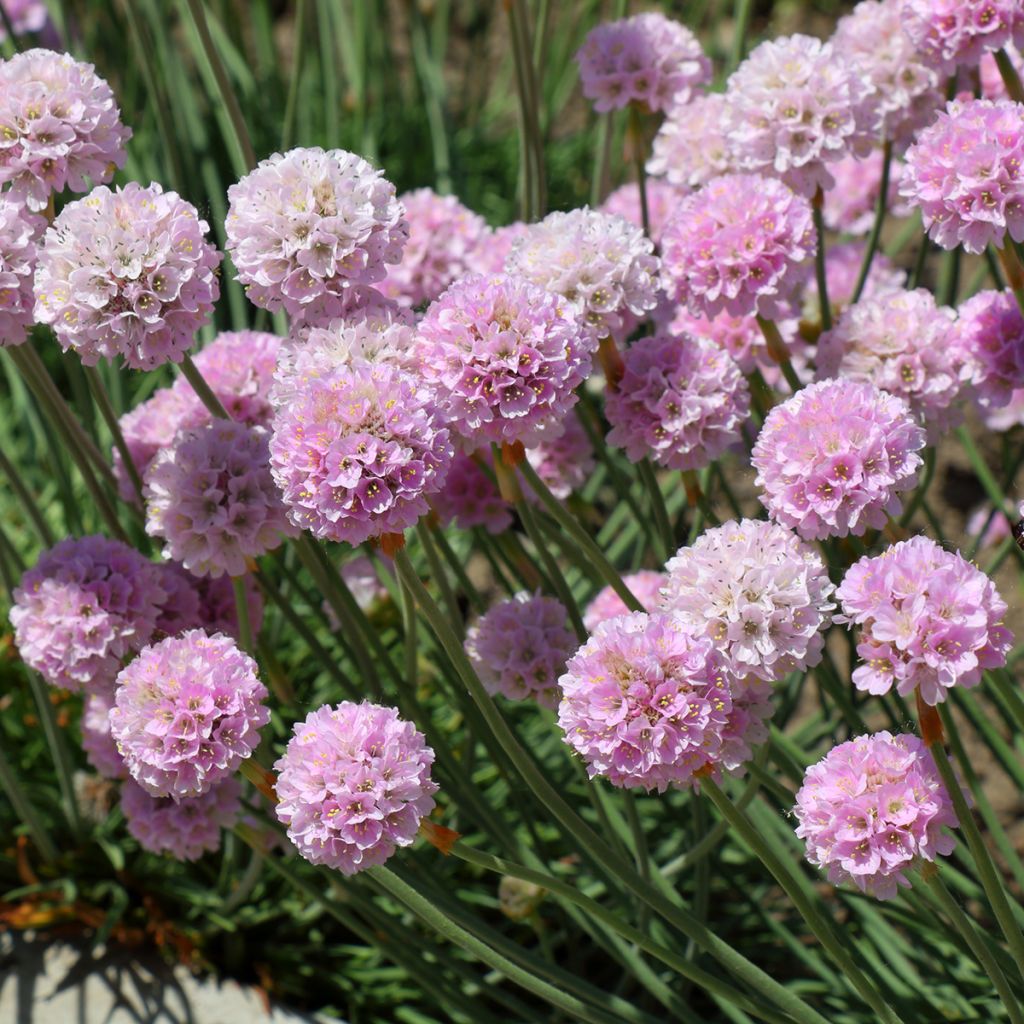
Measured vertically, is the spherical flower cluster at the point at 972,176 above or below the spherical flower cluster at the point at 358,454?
above

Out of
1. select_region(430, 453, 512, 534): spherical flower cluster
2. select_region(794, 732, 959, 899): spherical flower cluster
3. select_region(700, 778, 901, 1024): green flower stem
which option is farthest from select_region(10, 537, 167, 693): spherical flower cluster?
select_region(794, 732, 959, 899): spherical flower cluster

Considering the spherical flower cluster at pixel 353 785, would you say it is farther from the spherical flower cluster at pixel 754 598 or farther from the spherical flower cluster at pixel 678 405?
the spherical flower cluster at pixel 678 405

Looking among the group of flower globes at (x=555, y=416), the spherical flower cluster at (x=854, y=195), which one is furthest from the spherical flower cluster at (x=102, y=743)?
the spherical flower cluster at (x=854, y=195)

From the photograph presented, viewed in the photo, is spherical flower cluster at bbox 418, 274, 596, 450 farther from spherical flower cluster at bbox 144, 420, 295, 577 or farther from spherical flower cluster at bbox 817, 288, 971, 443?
spherical flower cluster at bbox 817, 288, 971, 443

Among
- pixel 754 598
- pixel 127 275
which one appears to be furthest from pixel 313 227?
pixel 754 598

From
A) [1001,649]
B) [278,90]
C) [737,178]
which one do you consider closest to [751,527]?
[1001,649]

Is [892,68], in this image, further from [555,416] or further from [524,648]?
[524,648]
